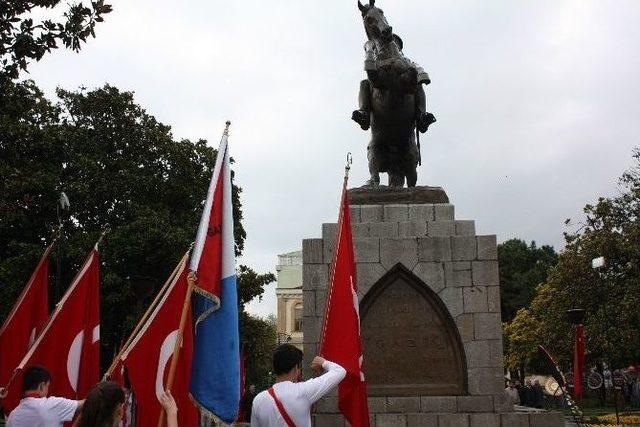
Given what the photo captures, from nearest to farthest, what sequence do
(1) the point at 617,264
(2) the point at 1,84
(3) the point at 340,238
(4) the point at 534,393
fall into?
(3) the point at 340,238, (2) the point at 1,84, (4) the point at 534,393, (1) the point at 617,264

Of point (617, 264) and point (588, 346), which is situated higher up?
point (617, 264)

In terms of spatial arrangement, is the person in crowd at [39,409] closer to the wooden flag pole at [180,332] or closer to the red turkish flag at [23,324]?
the wooden flag pole at [180,332]

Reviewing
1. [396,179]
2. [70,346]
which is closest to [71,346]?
[70,346]

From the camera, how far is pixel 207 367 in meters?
5.26

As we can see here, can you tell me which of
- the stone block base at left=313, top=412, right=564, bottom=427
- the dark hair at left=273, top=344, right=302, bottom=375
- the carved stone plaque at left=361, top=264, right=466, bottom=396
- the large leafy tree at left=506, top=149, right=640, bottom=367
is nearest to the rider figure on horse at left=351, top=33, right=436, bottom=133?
the carved stone plaque at left=361, top=264, right=466, bottom=396

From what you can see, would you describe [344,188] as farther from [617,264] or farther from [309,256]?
[617,264]

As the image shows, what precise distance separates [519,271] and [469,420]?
53.3 metres

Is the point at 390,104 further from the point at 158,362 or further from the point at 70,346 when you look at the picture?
the point at 158,362

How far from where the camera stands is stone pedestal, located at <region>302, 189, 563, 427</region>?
31.3ft

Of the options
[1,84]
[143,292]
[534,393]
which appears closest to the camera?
[1,84]

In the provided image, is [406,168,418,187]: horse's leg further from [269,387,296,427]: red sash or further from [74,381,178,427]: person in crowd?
[74,381,178,427]: person in crowd

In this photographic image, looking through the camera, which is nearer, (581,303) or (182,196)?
(182,196)

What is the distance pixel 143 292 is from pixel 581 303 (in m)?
22.8

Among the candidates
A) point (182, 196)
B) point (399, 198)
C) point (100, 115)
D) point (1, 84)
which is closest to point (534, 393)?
point (182, 196)
